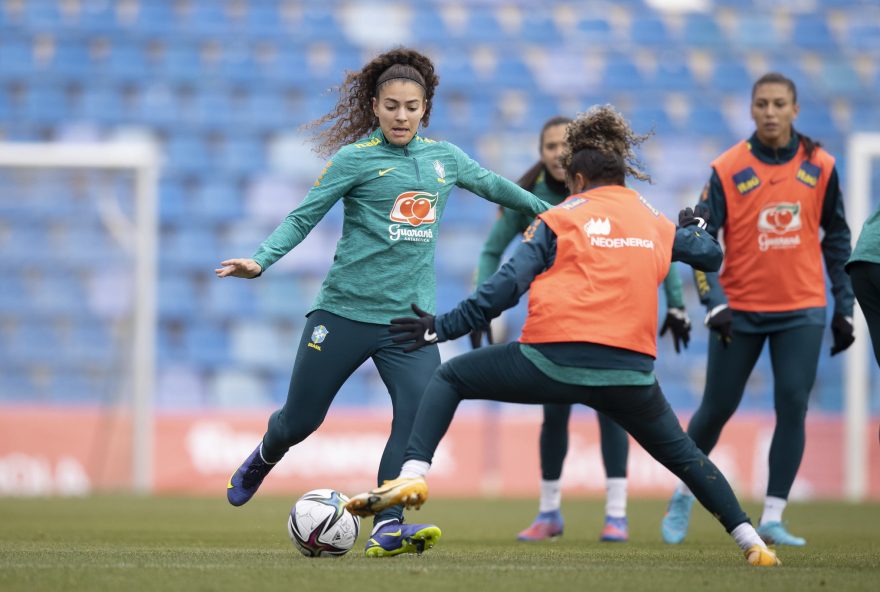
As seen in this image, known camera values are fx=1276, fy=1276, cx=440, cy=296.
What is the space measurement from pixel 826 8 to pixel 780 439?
39.2ft

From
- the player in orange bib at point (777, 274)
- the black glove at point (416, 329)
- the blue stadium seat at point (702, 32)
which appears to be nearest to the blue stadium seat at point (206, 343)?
the blue stadium seat at point (702, 32)

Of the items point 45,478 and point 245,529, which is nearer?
point 245,529

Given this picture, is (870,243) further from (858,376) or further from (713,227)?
(858,376)

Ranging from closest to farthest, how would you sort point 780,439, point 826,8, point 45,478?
1. point 780,439
2. point 45,478
3. point 826,8

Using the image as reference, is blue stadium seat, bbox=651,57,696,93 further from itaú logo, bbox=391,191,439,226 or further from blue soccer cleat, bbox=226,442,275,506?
blue soccer cleat, bbox=226,442,275,506

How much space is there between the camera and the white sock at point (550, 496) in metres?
6.92

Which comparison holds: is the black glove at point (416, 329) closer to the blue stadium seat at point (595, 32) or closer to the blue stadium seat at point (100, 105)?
the blue stadium seat at point (100, 105)

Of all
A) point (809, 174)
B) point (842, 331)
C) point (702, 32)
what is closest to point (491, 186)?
point (809, 174)

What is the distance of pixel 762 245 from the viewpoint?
21.1 ft

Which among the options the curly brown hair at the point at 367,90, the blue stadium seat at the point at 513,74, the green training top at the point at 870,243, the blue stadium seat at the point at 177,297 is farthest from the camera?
the blue stadium seat at the point at 513,74

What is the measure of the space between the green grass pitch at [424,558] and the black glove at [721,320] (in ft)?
3.43

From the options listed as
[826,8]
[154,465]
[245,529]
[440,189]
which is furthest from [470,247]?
[440,189]

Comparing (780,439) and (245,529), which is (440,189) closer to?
(780,439)

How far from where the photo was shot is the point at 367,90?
5543mm
